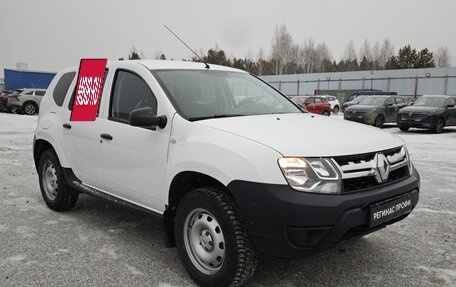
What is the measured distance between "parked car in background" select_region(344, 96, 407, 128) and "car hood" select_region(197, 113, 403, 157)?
16.1 m

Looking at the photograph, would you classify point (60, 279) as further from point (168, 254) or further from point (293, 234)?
point (293, 234)

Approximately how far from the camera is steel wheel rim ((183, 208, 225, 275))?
3.18 m

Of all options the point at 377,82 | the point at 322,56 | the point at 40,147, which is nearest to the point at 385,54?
the point at 322,56

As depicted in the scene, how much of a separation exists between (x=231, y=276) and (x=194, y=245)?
17.6 inches

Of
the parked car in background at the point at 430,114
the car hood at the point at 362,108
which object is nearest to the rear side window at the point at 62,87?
the parked car in background at the point at 430,114

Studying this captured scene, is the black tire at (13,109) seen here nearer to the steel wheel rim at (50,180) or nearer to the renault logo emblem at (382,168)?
the steel wheel rim at (50,180)

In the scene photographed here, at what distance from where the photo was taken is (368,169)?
3.05 metres

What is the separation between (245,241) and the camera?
3004 millimetres

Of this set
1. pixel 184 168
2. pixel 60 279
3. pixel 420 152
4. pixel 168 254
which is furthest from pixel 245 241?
pixel 420 152

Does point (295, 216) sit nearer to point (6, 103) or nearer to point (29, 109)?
point (29, 109)

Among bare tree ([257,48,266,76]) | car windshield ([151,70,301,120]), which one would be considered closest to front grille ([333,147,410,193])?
car windshield ([151,70,301,120])

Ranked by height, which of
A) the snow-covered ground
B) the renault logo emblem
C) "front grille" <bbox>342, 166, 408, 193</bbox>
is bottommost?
the snow-covered ground

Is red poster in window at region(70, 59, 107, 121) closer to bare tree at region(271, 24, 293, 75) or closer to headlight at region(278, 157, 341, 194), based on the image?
headlight at region(278, 157, 341, 194)

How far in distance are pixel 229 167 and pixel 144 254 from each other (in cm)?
149
